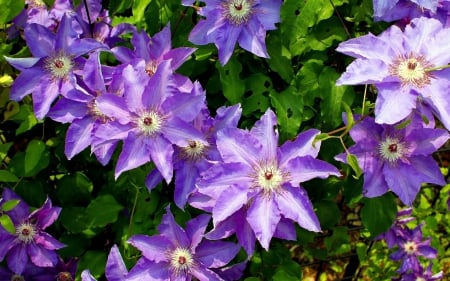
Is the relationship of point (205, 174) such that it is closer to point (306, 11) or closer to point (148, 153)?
point (148, 153)

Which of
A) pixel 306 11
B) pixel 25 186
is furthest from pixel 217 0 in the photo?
pixel 25 186

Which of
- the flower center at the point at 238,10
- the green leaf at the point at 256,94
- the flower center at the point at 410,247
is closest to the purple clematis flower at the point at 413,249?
the flower center at the point at 410,247

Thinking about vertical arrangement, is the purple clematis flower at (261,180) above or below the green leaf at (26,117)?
above

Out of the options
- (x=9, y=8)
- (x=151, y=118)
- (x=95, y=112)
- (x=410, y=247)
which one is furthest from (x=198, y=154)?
(x=410, y=247)

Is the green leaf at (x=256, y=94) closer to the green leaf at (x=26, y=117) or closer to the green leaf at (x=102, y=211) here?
the green leaf at (x=102, y=211)

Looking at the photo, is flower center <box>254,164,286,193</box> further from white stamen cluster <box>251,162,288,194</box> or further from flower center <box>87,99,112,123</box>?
flower center <box>87,99,112,123</box>

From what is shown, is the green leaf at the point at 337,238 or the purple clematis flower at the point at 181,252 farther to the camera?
the green leaf at the point at 337,238

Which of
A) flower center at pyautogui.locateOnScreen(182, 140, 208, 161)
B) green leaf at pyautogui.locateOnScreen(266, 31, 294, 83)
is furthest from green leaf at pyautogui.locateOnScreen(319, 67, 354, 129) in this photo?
flower center at pyautogui.locateOnScreen(182, 140, 208, 161)

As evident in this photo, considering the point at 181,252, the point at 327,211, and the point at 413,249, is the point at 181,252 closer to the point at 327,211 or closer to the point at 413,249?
the point at 327,211
